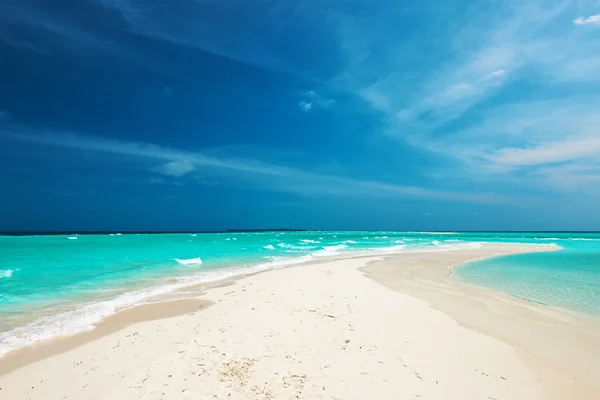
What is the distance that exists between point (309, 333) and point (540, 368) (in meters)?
3.98

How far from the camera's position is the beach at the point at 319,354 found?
4477 mm

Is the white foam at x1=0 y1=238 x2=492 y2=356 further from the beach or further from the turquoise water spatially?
the turquoise water

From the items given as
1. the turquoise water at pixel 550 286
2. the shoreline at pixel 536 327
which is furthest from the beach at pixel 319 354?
the turquoise water at pixel 550 286

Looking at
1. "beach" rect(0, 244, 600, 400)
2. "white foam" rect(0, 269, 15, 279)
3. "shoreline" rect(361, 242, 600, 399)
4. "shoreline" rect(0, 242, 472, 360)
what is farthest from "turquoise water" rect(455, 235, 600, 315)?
"white foam" rect(0, 269, 15, 279)

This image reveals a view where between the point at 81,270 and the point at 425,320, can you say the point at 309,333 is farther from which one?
the point at 81,270

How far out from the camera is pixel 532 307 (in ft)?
30.2

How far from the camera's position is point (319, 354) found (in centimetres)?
554

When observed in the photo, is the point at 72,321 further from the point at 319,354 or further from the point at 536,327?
the point at 536,327

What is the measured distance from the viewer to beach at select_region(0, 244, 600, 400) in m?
4.48

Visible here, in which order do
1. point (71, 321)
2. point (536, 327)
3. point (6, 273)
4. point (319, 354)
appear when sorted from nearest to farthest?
1. point (319, 354)
2. point (536, 327)
3. point (71, 321)
4. point (6, 273)

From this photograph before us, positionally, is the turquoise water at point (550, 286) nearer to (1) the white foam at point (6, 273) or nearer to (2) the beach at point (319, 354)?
(2) the beach at point (319, 354)

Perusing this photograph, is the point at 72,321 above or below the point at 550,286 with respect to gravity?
below

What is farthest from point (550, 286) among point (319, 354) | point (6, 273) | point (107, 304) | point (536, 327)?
point (6, 273)

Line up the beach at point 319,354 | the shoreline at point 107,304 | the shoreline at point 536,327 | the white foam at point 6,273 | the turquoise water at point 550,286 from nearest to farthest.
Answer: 1. the beach at point 319,354
2. the shoreline at point 536,327
3. the shoreline at point 107,304
4. the turquoise water at point 550,286
5. the white foam at point 6,273
